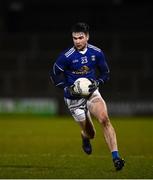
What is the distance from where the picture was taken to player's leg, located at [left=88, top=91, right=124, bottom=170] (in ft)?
32.3

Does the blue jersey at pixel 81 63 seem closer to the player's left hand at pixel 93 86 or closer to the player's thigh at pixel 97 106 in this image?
the player's left hand at pixel 93 86

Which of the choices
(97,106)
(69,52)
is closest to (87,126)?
(97,106)

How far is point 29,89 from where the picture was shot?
26000 mm

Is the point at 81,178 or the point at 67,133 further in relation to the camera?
the point at 67,133

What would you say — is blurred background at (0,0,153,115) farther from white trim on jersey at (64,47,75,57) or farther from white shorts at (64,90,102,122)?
white trim on jersey at (64,47,75,57)

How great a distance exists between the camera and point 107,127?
10.0 meters

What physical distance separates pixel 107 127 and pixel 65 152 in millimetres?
3591

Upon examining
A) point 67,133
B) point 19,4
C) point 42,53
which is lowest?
point 67,133

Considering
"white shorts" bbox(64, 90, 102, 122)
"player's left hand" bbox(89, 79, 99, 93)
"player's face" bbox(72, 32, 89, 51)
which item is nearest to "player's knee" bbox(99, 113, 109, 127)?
"player's left hand" bbox(89, 79, 99, 93)

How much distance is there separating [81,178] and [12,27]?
22.3 metres

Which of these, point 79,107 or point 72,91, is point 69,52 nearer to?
point 72,91

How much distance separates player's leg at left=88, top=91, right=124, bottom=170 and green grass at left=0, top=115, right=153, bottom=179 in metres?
0.19

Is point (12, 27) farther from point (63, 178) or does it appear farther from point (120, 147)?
point (63, 178)

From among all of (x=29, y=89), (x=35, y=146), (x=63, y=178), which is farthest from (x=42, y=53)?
(x=63, y=178)
